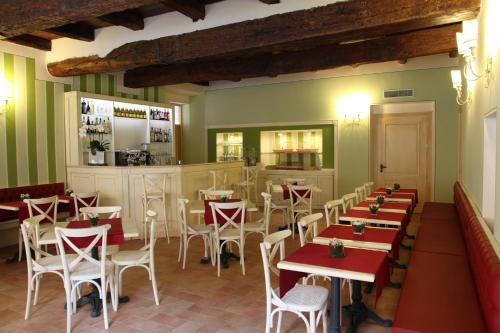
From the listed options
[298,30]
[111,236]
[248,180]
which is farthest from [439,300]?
[248,180]

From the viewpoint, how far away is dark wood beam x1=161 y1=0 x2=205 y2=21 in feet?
15.1

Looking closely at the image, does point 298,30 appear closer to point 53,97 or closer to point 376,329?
point 376,329

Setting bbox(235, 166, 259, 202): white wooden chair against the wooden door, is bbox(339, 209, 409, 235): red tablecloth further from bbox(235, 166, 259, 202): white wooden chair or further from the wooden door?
the wooden door

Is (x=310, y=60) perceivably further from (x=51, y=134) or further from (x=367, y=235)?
(x=51, y=134)

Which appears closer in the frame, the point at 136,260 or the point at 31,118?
the point at 136,260

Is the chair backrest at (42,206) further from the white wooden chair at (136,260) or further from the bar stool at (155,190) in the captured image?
the white wooden chair at (136,260)

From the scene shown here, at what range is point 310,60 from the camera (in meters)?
6.74

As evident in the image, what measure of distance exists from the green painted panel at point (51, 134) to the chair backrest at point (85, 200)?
1318 millimetres

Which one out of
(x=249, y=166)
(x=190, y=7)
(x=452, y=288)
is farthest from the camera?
(x=249, y=166)

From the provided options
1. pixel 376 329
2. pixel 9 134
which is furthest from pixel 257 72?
pixel 376 329

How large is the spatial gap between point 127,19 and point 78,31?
1048 millimetres

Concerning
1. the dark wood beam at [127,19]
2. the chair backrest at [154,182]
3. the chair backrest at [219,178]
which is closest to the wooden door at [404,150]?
the chair backrest at [219,178]

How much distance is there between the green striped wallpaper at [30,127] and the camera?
20.1 feet

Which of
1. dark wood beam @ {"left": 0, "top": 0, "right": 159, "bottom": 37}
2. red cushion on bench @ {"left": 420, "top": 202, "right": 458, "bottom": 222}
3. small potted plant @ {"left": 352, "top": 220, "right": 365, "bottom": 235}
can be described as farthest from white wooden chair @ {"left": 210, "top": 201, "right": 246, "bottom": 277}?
red cushion on bench @ {"left": 420, "top": 202, "right": 458, "bottom": 222}
